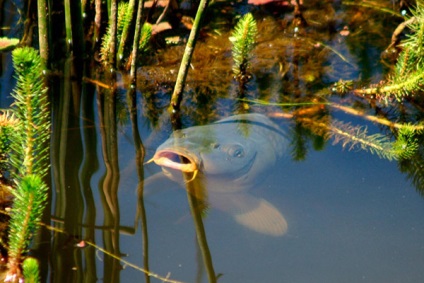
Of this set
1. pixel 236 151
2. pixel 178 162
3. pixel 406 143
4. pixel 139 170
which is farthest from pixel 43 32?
pixel 406 143

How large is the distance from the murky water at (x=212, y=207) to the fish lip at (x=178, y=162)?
0.20 feet

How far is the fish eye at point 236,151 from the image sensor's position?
377cm

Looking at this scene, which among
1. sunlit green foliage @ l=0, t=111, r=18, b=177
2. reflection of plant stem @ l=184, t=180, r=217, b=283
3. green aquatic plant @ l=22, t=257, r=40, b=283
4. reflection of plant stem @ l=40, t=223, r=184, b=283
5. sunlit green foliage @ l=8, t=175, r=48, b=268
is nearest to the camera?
green aquatic plant @ l=22, t=257, r=40, b=283

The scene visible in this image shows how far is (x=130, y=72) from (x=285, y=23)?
1.69 meters

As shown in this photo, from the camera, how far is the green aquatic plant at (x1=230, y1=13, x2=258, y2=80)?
13.5 ft

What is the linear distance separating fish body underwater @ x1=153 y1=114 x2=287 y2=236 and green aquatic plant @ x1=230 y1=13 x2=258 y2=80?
0.57 meters

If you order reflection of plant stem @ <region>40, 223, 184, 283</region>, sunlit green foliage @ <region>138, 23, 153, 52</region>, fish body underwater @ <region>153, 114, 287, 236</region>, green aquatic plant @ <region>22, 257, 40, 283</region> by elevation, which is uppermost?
sunlit green foliage @ <region>138, 23, 153, 52</region>

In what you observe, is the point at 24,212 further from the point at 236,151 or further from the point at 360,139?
the point at 360,139

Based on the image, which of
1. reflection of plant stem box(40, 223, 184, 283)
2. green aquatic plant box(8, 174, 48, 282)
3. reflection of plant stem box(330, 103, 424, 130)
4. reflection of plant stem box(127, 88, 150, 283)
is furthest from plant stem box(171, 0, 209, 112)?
green aquatic plant box(8, 174, 48, 282)

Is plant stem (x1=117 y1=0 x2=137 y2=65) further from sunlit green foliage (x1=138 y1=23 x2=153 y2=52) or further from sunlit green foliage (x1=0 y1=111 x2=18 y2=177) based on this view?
sunlit green foliage (x1=0 y1=111 x2=18 y2=177)

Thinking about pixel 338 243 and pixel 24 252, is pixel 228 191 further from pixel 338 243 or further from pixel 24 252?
pixel 24 252

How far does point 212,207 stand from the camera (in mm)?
3441

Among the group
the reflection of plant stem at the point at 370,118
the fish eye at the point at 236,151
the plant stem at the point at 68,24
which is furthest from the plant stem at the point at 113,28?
the reflection of plant stem at the point at 370,118

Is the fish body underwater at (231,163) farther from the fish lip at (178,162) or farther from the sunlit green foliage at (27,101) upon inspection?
the sunlit green foliage at (27,101)
